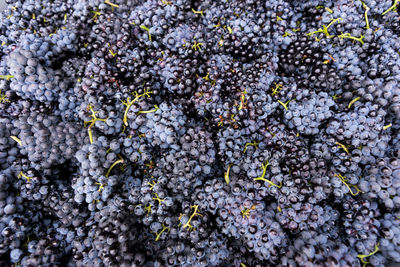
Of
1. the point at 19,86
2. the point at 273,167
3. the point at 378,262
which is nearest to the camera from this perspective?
the point at 378,262

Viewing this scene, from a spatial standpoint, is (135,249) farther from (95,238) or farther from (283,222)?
(283,222)

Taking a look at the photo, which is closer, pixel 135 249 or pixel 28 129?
pixel 135 249

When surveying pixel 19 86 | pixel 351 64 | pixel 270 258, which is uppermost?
pixel 351 64

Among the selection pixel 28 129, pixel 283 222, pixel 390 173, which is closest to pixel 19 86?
pixel 28 129

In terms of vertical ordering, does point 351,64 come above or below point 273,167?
above

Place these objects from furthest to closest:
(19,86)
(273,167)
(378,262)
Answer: (19,86) < (273,167) < (378,262)

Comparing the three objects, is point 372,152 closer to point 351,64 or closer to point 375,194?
point 375,194

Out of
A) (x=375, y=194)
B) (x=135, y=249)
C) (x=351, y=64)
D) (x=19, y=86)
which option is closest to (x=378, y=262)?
(x=375, y=194)
